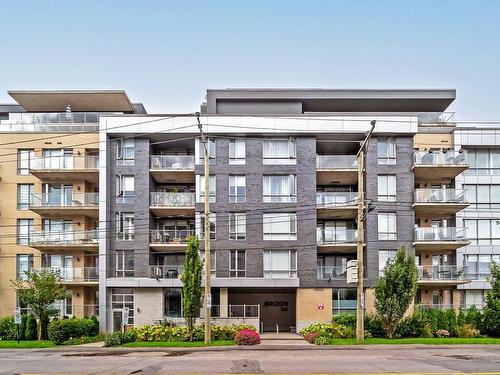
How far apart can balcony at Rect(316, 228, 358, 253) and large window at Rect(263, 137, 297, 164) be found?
17.9ft

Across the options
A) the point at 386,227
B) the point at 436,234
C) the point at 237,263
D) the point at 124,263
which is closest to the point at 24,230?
the point at 124,263

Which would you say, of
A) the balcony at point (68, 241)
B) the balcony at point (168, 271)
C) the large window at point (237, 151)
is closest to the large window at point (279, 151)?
the large window at point (237, 151)

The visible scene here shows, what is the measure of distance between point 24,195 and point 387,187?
26520 millimetres

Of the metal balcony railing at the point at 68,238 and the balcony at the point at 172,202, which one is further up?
the balcony at the point at 172,202

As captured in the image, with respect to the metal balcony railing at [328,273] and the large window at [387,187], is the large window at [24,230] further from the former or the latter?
the large window at [387,187]

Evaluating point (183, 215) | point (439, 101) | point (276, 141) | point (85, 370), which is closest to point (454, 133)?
point (439, 101)

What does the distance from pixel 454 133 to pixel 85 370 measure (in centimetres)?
3262

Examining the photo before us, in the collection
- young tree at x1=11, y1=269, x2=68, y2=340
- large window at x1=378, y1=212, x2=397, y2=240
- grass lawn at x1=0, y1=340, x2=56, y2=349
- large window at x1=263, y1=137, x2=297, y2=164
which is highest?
large window at x1=263, y1=137, x2=297, y2=164

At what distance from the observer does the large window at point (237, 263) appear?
128 ft

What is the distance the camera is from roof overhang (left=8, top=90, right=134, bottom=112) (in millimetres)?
42688

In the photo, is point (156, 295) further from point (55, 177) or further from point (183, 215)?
point (55, 177)

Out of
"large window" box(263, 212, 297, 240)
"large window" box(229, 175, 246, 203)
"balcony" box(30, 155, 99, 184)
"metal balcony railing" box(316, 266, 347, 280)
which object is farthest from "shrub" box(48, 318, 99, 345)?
"metal balcony railing" box(316, 266, 347, 280)

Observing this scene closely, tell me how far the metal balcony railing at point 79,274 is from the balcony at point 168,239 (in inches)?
179

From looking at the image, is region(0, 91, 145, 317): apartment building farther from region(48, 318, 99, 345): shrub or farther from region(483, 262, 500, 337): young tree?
region(483, 262, 500, 337): young tree
